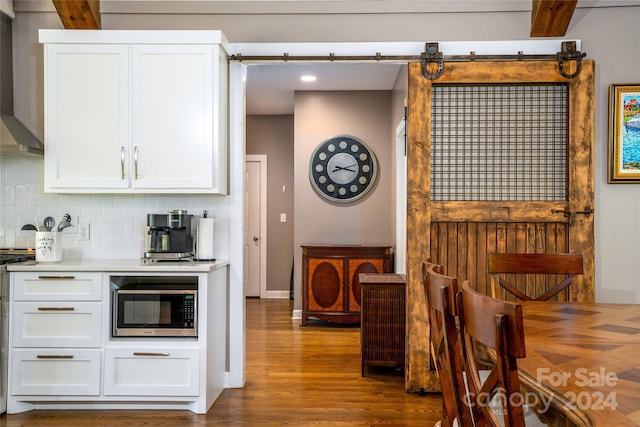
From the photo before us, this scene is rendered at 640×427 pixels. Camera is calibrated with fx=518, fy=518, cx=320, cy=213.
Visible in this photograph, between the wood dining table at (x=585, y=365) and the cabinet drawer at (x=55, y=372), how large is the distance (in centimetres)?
241

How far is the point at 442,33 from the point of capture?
3.46 metres

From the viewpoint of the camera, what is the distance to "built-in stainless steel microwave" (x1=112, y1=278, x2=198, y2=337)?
3037 mm

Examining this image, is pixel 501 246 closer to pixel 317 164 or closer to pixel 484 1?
pixel 484 1

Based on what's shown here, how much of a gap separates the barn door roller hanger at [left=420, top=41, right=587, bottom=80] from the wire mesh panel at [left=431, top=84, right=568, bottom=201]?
0.12 meters

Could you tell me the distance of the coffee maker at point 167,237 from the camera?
3303 mm

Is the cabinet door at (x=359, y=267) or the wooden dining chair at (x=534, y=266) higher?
the wooden dining chair at (x=534, y=266)

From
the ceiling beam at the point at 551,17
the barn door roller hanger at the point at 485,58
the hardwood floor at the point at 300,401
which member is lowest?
the hardwood floor at the point at 300,401

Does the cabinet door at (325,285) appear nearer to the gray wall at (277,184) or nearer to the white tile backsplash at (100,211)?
the gray wall at (277,184)

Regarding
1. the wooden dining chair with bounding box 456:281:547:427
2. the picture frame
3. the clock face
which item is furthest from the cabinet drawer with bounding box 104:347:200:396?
the clock face

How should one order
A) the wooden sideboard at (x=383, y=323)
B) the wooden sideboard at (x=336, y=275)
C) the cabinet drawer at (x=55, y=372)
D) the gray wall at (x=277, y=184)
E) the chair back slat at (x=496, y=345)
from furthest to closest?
the gray wall at (x=277, y=184)
the wooden sideboard at (x=336, y=275)
the wooden sideboard at (x=383, y=323)
the cabinet drawer at (x=55, y=372)
the chair back slat at (x=496, y=345)

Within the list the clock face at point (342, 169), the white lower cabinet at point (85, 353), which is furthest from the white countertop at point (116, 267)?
the clock face at point (342, 169)

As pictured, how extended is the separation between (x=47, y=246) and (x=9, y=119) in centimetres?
85

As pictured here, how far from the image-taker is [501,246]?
131 inches

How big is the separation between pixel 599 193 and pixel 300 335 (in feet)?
9.73
